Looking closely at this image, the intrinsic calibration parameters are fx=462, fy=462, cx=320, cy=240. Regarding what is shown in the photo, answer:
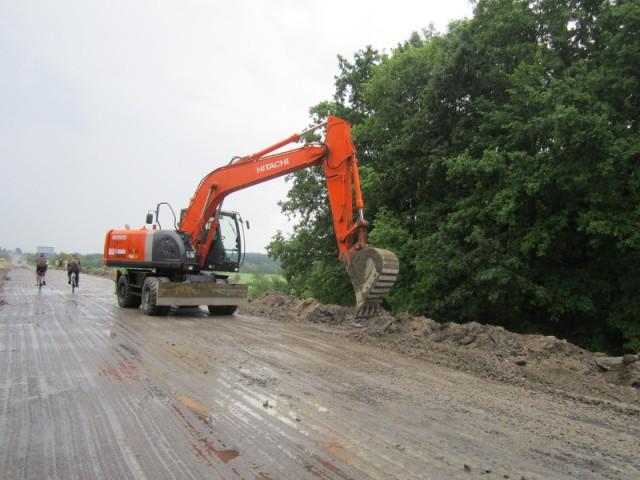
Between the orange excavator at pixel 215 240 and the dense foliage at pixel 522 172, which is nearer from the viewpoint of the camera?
the orange excavator at pixel 215 240

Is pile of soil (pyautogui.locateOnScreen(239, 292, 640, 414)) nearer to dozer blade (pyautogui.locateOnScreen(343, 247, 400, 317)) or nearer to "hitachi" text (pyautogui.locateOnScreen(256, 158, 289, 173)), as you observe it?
dozer blade (pyautogui.locateOnScreen(343, 247, 400, 317))

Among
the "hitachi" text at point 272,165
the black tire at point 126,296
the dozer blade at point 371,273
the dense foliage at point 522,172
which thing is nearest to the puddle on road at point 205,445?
the dozer blade at point 371,273

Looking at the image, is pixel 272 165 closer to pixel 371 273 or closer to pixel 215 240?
pixel 215 240

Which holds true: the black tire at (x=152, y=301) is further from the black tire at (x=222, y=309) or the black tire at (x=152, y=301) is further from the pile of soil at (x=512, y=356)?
the pile of soil at (x=512, y=356)

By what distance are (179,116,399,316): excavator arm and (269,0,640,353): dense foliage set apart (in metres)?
6.19

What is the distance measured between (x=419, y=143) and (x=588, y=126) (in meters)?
6.48

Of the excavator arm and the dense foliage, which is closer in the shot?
the excavator arm

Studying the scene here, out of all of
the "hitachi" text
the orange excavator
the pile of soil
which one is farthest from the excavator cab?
the pile of soil

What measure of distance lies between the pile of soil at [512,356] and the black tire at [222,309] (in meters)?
3.34

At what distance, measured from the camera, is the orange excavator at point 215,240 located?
10242 millimetres

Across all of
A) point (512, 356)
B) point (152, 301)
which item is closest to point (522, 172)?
point (512, 356)

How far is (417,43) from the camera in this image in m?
25.1

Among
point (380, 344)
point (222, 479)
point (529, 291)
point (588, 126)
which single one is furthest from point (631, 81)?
point (222, 479)

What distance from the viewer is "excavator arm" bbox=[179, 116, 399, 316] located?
30.2ft
